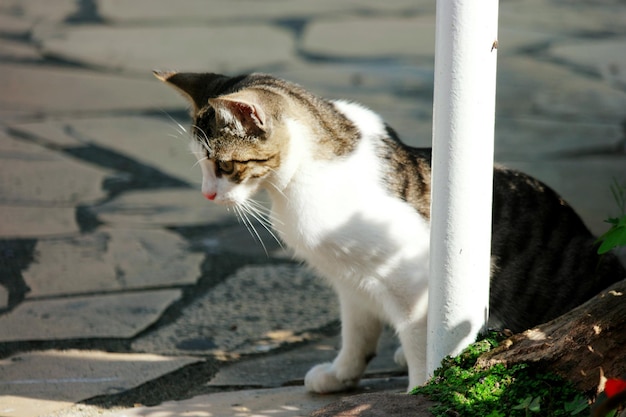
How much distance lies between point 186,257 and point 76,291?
544 mm

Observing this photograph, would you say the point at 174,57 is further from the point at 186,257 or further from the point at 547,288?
the point at 547,288

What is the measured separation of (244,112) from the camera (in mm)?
2494

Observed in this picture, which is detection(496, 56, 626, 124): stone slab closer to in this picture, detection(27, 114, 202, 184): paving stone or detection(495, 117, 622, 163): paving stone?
detection(495, 117, 622, 163): paving stone

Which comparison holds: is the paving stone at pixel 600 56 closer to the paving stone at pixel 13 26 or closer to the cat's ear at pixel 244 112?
the paving stone at pixel 13 26

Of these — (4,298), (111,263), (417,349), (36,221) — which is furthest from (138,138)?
(417,349)

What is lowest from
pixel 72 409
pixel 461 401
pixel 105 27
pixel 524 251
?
pixel 72 409

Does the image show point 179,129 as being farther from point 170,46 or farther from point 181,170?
point 170,46

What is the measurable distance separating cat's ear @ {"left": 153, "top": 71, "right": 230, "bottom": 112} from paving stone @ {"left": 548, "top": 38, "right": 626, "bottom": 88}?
4.31 metres

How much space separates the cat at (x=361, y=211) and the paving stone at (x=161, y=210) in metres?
1.55

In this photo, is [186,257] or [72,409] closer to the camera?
[72,409]

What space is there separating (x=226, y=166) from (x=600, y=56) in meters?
5.11

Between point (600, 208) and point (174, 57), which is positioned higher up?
point (174, 57)

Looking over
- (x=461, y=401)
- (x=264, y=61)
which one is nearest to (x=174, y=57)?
(x=264, y=61)

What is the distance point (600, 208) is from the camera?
432 centimetres
